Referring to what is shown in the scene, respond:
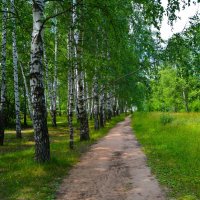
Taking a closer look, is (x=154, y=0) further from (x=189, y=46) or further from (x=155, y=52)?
(x=155, y=52)

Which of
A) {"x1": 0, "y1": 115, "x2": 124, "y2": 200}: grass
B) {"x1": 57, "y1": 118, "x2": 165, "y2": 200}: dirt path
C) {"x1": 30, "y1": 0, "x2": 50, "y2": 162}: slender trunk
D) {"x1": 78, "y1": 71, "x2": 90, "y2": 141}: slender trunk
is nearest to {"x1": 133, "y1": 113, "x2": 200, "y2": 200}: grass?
{"x1": 57, "y1": 118, "x2": 165, "y2": 200}: dirt path

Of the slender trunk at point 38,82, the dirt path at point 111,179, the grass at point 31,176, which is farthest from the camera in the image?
the slender trunk at point 38,82

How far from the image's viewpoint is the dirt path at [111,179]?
25.0 ft

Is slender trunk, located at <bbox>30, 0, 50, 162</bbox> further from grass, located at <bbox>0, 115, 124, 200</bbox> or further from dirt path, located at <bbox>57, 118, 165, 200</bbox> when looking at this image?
dirt path, located at <bbox>57, 118, 165, 200</bbox>

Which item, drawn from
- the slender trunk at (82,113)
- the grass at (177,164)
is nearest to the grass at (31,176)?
the grass at (177,164)

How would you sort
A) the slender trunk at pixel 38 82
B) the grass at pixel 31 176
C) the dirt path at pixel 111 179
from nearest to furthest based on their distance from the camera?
the dirt path at pixel 111 179
the grass at pixel 31 176
the slender trunk at pixel 38 82

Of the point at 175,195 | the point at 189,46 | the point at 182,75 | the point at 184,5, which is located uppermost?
the point at 184,5

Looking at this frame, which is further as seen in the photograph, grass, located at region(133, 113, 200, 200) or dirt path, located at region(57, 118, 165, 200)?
grass, located at region(133, 113, 200, 200)

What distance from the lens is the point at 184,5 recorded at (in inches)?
407

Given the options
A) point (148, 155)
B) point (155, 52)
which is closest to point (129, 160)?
point (148, 155)

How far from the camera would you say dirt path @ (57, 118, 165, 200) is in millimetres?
7614

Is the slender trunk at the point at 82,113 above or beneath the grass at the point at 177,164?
above

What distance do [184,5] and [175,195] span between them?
610 cm

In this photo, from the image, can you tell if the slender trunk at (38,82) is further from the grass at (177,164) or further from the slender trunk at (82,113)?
the slender trunk at (82,113)
